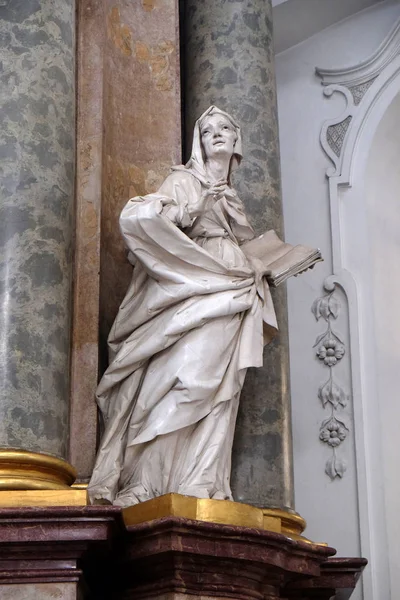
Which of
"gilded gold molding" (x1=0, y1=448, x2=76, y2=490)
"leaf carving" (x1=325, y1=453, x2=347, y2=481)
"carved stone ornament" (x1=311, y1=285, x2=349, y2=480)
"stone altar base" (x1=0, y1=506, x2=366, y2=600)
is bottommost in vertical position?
"stone altar base" (x1=0, y1=506, x2=366, y2=600)

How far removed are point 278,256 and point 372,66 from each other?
9.39 ft

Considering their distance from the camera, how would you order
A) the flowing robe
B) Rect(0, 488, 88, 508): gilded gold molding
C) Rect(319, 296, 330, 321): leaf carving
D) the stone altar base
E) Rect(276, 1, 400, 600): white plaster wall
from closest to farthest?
the stone altar base → Rect(0, 488, 88, 508): gilded gold molding → the flowing robe → Rect(276, 1, 400, 600): white plaster wall → Rect(319, 296, 330, 321): leaf carving

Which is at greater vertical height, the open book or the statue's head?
the statue's head

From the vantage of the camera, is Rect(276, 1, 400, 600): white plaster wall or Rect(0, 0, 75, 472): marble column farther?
Rect(276, 1, 400, 600): white plaster wall

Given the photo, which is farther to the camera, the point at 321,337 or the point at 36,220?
the point at 321,337

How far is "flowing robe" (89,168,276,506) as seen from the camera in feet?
18.0

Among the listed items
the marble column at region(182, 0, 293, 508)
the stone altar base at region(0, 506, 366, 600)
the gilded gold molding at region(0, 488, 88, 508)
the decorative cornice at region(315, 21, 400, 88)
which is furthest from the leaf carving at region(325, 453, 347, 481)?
the gilded gold molding at region(0, 488, 88, 508)

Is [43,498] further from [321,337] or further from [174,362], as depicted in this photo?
[321,337]

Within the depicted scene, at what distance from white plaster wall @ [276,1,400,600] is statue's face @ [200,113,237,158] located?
6.96 feet

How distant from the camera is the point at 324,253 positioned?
26.5 feet

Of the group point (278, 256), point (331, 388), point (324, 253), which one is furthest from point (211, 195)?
point (324, 253)

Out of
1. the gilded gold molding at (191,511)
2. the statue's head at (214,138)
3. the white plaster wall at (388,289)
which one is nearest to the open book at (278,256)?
the statue's head at (214,138)

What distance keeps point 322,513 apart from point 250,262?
214cm

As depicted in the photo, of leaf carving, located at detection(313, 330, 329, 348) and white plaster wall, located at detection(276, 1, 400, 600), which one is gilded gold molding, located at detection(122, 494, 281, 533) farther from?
leaf carving, located at detection(313, 330, 329, 348)
